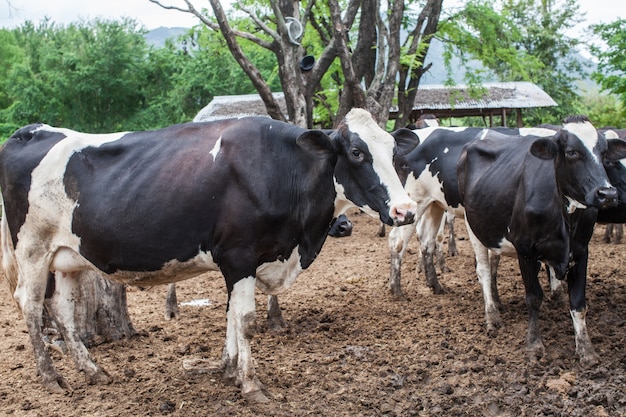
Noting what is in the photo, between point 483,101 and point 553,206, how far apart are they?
2033 cm

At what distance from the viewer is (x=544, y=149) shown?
233 inches

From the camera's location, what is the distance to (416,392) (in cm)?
549

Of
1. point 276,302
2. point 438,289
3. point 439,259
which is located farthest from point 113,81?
point 276,302

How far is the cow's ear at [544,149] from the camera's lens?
5879 millimetres

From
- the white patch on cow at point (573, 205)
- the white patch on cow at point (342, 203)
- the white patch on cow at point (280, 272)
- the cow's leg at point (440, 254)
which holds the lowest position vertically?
the cow's leg at point (440, 254)

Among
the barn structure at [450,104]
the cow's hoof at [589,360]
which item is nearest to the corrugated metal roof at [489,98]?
the barn structure at [450,104]

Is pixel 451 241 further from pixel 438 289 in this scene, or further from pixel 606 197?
pixel 606 197

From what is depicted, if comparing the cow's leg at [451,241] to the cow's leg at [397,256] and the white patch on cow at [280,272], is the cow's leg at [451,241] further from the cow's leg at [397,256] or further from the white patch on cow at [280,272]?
the white patch on cow at [280,272]

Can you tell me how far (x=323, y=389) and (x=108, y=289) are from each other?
278 centimetres

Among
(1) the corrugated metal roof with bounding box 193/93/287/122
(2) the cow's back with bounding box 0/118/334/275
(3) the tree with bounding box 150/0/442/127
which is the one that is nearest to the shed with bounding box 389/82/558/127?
(1) the corrugated metal roof with bounding box 193/93/287/122

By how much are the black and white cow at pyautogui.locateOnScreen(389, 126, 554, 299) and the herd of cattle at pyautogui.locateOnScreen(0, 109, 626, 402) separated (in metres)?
2.10

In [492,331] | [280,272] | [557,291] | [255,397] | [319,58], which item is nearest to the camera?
[255,397]

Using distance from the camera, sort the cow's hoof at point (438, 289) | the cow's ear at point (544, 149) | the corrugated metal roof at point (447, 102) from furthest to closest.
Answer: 1. the corrugated metal roof at point (447, 102)
2. the cow's hoof at point (438, 289)
3. the cow's ear at point (544, 149)

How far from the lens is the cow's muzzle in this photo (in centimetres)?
551
